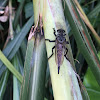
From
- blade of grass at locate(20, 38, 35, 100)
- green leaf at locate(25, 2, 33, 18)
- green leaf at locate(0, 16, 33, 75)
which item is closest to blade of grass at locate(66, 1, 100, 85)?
blade of grass at locate(20, 38, 35, 100)

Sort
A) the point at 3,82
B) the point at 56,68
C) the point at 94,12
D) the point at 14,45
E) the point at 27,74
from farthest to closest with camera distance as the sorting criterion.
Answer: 1. the point at 94,12
2. the point at 14,45
3. the point at 3,82
4. the point at 27,74
5. the point at 56,68

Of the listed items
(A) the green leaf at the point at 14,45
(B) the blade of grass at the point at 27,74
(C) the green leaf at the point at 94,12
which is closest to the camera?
(B) the blade of grass at the point at 27,74

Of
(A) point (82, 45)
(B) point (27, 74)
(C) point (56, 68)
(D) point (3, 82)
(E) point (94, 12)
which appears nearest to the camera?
(C) point (56, 68)

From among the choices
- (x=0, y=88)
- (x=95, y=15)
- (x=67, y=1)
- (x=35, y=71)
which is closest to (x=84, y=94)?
(x=35, y=71)

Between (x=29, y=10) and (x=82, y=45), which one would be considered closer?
(x=82, y=45)

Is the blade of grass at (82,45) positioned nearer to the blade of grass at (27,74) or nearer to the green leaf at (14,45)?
the blade of grass at (27,74)

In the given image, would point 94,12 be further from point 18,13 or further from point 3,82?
point 3,82

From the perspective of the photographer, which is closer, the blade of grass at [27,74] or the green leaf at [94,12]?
the blade of grass at [27,74]

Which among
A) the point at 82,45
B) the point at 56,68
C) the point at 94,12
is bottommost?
the point at 94,12

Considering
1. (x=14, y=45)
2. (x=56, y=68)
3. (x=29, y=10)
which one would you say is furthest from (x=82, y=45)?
(x=29, y=10)

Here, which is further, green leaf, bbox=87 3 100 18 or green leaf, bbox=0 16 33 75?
green leaf, bbox=87 3 100 18

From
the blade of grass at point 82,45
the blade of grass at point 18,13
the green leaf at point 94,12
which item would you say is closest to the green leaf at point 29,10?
Result: the blade of grass at point 18,13

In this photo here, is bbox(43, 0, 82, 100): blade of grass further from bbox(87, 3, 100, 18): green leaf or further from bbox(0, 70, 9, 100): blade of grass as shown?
bbox(87, 3, 100, 18): green leaf
